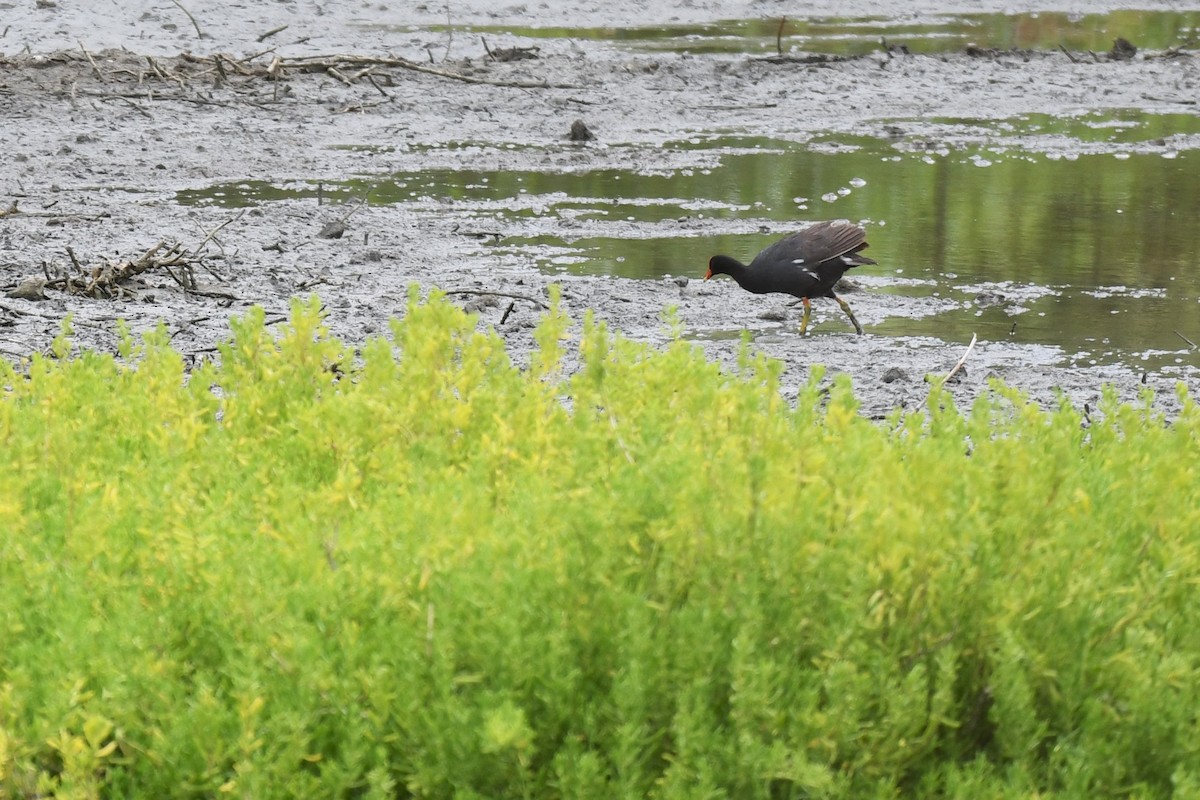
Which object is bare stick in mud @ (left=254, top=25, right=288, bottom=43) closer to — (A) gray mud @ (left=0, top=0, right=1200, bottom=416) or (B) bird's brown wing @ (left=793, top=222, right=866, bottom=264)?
(A) gray mud @ (left=0, top=0, right=1200, bottom=416)

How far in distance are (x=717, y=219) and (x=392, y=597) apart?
860 cm

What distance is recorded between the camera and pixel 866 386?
6996 mm

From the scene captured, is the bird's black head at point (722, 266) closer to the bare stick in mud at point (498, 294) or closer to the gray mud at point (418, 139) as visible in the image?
the gray mud at point (418, 139)

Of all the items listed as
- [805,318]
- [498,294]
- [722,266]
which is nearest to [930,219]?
[722,266]

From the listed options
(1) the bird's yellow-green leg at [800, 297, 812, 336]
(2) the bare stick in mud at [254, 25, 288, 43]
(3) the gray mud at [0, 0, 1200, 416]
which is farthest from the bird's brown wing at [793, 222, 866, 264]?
(2) the bare stick in mud at [254, 25, 288, 43]

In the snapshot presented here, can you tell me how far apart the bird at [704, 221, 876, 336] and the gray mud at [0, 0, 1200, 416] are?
0.21 m

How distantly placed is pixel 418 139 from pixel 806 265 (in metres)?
6.46

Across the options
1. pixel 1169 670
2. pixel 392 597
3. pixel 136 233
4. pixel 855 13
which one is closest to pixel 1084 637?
pixel 1169 670

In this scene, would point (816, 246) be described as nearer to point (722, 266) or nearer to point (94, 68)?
point (722, 266)

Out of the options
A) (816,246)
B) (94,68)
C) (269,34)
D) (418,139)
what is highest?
(269,34)

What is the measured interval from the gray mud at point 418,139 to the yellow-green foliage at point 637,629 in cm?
354

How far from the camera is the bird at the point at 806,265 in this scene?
8438mm

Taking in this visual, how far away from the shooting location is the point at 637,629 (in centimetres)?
264

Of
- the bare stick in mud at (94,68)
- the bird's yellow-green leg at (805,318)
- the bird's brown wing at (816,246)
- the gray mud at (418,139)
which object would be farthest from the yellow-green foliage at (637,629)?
the bare stick in mud at (94,68)
